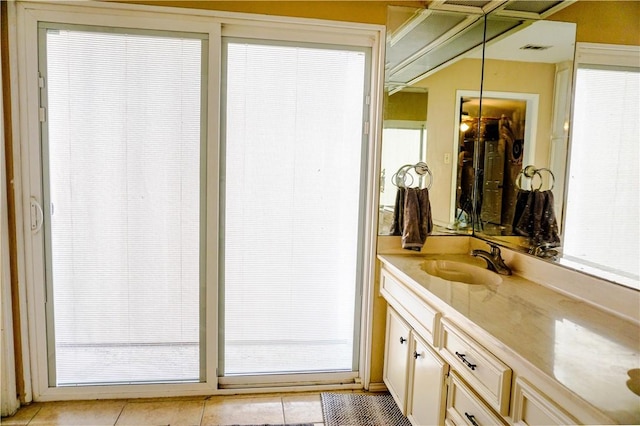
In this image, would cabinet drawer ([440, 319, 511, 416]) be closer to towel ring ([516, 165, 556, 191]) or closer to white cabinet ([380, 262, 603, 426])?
white cabinet ([380, 262, 603, 426])

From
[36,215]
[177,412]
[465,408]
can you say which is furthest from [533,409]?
[36,215]

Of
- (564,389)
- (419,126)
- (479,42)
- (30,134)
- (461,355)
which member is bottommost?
(461,355)

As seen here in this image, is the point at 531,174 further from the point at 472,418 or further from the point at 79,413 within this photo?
the point at 79,413

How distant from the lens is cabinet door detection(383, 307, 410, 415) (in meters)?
1.83

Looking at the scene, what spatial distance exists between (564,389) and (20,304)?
2.40 meters

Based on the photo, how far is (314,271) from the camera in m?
2.26

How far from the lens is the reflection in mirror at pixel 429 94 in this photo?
2164 millimetres

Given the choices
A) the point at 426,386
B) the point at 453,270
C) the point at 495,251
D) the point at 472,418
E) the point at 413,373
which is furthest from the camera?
the point at 453,270

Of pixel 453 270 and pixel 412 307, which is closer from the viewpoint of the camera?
pixel 412 307

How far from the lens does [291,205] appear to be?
7.19ft

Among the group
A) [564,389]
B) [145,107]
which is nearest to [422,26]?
[145,107]

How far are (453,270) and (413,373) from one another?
0.57 m

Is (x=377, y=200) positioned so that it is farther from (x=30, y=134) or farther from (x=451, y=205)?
(x=30, y=134)

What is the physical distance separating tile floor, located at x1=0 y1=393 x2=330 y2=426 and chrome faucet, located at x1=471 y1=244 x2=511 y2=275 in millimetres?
1186
